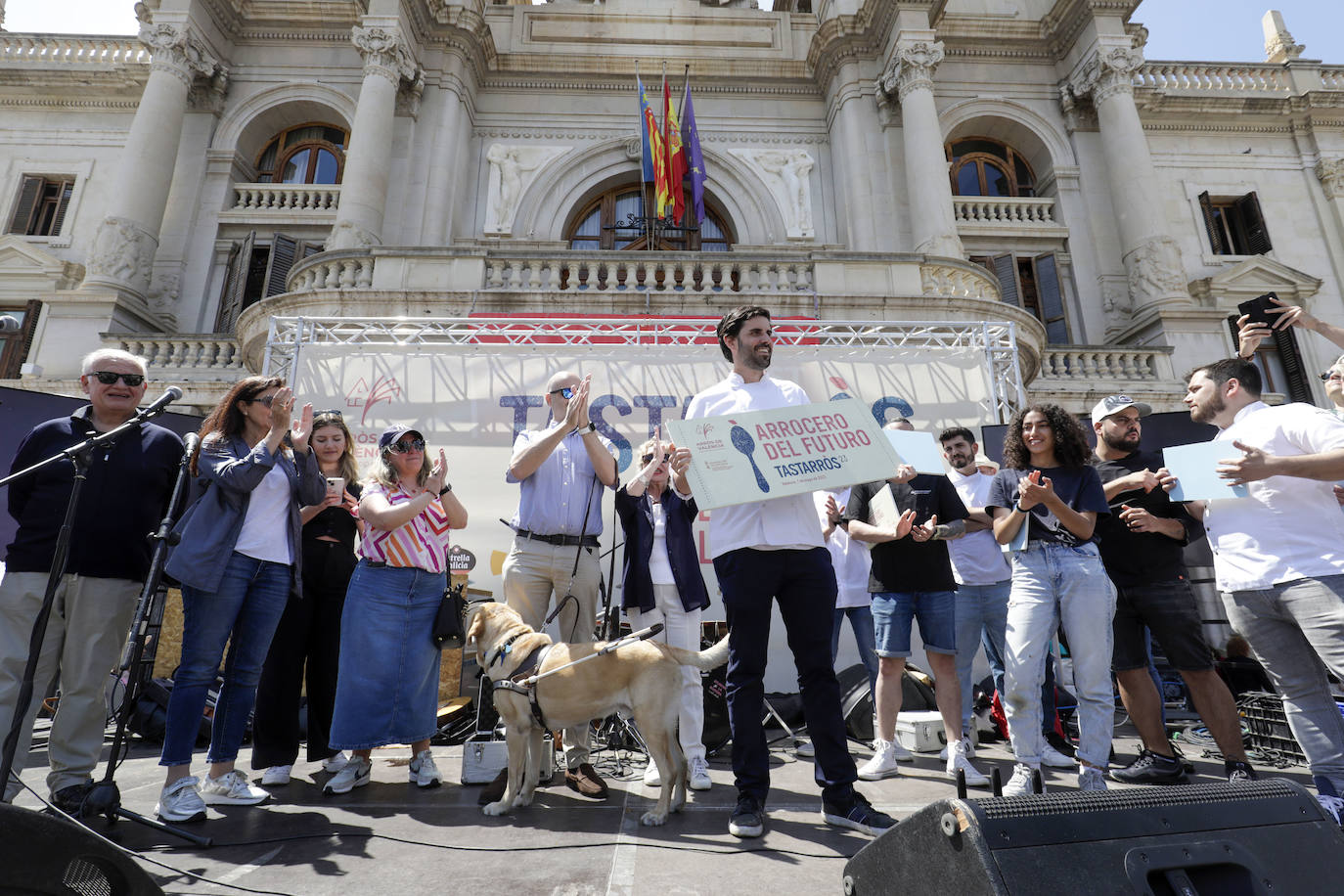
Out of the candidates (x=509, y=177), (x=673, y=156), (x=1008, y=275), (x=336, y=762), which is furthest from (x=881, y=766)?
(x=509, y=177)

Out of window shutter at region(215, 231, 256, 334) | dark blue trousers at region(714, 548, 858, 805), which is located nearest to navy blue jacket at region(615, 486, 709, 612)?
dark blue trousers at region(714, 548, 858, 805)

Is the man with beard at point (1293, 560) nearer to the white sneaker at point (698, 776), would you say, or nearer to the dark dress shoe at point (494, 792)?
the white sneaker at point (698, 776)

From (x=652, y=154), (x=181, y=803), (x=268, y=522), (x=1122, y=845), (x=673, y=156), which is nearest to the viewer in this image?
(x=1122, y=845)

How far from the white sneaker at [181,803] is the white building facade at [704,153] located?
450 inches

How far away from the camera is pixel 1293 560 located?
2814 mm

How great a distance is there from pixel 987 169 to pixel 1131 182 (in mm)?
3321

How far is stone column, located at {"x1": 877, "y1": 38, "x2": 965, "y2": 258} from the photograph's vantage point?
1350 cm

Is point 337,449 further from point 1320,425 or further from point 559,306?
point 559,306

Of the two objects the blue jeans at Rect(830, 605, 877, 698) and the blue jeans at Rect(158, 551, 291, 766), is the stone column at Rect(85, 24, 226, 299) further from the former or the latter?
the blue jeans at Rect(830, 605, 877, 698)

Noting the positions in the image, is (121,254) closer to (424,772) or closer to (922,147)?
(424,772)

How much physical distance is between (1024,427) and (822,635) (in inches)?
60.9

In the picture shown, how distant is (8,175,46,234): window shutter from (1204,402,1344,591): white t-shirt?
21.6 m

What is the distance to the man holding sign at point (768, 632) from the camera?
284 centimetres

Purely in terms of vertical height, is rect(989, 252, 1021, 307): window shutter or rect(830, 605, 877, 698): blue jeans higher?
rect(989, 252, 1021, 307): window shutter
